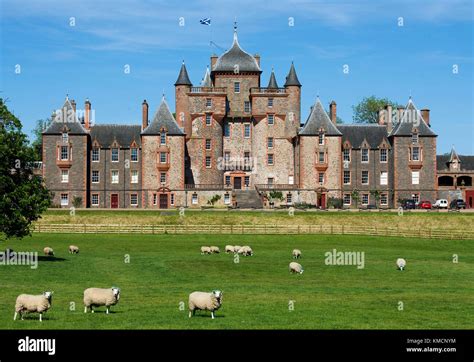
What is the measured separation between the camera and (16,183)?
46.9 metres

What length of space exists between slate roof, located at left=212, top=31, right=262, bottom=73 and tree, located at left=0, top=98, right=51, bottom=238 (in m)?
56.4

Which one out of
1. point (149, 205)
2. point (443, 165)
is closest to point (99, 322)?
point (149, 205)

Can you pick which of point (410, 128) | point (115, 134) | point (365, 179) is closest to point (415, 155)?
point (410, 128)

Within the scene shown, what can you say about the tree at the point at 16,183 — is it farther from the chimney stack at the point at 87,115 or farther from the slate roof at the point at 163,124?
the chimney stack at the point at 87,115

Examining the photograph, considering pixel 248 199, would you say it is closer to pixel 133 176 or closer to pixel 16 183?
pixel 133 176

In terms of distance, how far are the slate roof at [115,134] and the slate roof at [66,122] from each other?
290 cm

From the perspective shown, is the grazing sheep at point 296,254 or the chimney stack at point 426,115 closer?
the grazing sheep at point 296,254

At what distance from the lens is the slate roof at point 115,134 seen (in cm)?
9781

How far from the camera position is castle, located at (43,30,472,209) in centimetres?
9525

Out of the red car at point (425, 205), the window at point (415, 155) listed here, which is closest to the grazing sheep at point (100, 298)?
the red car at point (425, 205)

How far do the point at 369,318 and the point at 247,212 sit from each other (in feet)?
184

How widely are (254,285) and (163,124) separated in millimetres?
63352

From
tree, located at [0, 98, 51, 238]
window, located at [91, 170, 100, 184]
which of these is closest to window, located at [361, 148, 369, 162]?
window, located at [91, 170, 100, 184]
